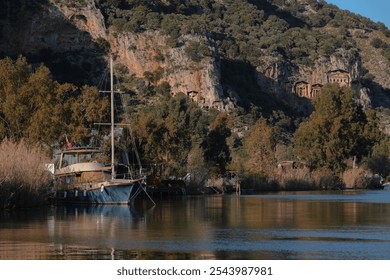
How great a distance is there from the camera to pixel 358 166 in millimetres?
100688

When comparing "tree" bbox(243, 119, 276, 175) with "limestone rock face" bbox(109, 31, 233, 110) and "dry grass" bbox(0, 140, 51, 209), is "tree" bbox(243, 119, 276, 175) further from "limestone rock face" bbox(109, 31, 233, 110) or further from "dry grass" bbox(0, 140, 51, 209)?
"dry grass" bbox(0, 140, 51, 209)

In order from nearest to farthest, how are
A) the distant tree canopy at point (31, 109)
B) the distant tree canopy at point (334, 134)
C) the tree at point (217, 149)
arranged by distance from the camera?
the distant tree canopy at point (31, 109)
the tree at point (217, 149)
the distant tree canopy at point (334, 134)

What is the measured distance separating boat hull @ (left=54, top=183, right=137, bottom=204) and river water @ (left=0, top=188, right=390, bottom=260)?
3.24 m

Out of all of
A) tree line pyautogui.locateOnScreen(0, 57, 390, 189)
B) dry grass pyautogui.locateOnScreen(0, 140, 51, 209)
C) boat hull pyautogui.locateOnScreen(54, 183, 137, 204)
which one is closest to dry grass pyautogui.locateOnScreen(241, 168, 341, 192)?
tree line pyautogui.locateOnScreen(0, 57, 390, 189)

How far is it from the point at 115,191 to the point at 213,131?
111 ft

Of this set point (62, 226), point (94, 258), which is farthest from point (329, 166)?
point (94, 258)

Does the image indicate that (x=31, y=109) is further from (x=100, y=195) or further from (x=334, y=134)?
(x=334, y=134)

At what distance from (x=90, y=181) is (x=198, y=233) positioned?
76.0 ft

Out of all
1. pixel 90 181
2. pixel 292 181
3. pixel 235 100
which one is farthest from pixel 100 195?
pixel 235 100

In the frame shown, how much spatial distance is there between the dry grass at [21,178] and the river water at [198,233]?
1.03 meters

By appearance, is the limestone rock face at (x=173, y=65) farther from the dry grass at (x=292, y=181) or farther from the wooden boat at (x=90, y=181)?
the wooden boat at (x=90, y=181)

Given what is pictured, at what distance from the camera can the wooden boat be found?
174 ft

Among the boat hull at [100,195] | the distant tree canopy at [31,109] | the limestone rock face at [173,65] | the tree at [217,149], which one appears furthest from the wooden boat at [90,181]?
the limestone rock face at [173,65]

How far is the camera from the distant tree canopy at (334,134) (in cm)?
9206
